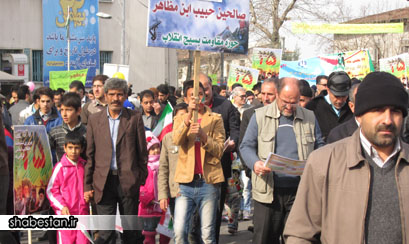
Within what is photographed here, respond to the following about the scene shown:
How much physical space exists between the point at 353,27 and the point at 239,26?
2631 cm

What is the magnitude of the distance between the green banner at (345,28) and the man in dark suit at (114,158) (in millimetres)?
26536

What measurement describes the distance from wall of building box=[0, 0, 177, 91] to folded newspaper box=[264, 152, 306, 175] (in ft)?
92.0

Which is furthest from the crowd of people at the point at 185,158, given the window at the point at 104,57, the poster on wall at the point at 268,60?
the window at the point at 104,57

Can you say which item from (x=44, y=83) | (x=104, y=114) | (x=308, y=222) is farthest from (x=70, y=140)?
(x=44, y=83)

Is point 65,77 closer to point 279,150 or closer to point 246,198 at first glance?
point 246,198

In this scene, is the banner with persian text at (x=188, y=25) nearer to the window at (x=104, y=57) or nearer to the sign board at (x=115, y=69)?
the sign board at (x=115, y=69)

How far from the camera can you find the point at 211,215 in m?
6.05

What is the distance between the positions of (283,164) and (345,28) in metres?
27.6

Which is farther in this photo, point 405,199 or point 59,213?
point 59,213

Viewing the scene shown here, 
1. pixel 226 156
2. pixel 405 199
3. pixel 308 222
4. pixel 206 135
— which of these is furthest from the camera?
pixel 226 156

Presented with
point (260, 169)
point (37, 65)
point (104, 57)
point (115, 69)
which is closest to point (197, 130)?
point (260, 169)

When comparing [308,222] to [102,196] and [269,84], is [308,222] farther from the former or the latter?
[269,84]

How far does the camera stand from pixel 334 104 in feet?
22.6

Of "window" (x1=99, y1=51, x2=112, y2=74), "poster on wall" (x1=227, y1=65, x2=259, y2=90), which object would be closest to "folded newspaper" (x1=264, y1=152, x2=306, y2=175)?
"poster on wall" (x1=227, y1=65, x2=259, y2=90)
